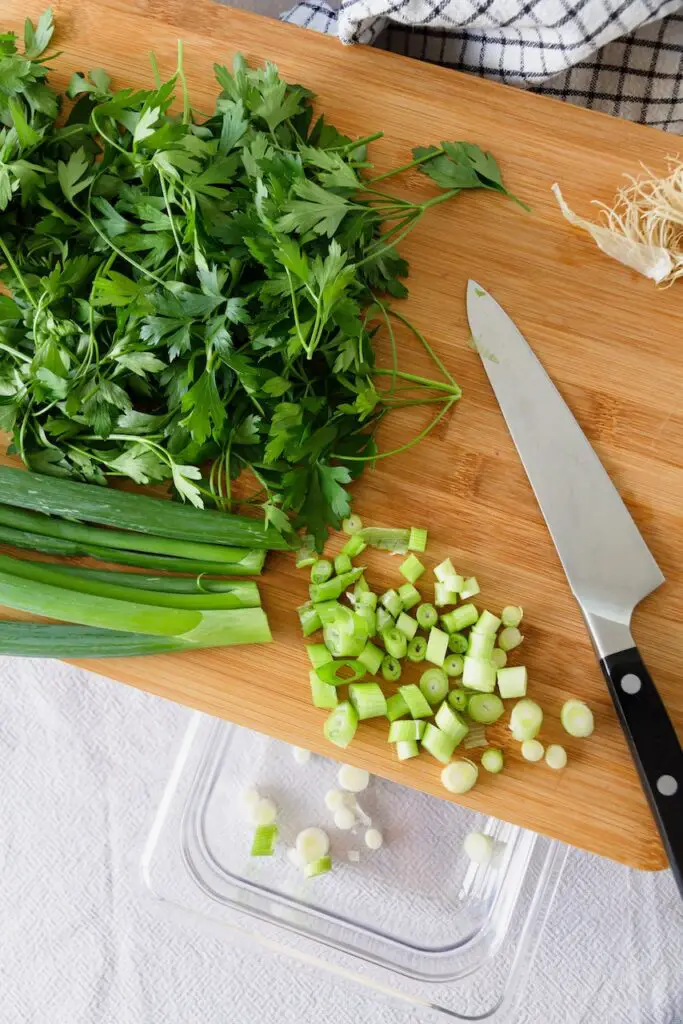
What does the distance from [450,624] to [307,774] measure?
1.95 ft

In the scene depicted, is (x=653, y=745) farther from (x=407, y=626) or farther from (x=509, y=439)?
(x=509, y=439)

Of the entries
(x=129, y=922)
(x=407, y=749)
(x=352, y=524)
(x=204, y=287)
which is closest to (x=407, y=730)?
(x=407, y=749)

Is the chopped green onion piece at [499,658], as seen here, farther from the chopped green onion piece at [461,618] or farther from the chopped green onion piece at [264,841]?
the chopped green onion piece at [264,841]

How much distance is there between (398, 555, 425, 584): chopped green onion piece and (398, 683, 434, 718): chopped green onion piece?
0.19 metres

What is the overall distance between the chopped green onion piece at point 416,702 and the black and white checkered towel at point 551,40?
1.13m

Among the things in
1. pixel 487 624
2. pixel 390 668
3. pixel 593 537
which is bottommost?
pixel 390 668

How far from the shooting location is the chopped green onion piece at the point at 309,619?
1463 mm

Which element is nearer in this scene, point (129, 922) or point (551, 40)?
point (551, 40)

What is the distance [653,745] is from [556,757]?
0.16 meters

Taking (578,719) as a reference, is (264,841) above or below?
below

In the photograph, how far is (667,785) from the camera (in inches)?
53.0

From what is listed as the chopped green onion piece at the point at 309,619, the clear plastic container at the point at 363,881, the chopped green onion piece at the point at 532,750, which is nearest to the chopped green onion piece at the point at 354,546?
the chopped green onion piece at the point at 309,619

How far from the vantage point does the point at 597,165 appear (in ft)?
5.02

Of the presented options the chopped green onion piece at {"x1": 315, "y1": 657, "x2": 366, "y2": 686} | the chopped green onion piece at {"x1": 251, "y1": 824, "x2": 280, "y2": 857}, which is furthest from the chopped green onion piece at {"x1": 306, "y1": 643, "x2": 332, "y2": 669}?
the chopped green onion piece at {"x1": 251, "y1": 824, "x2": 280, "y2": 857}
